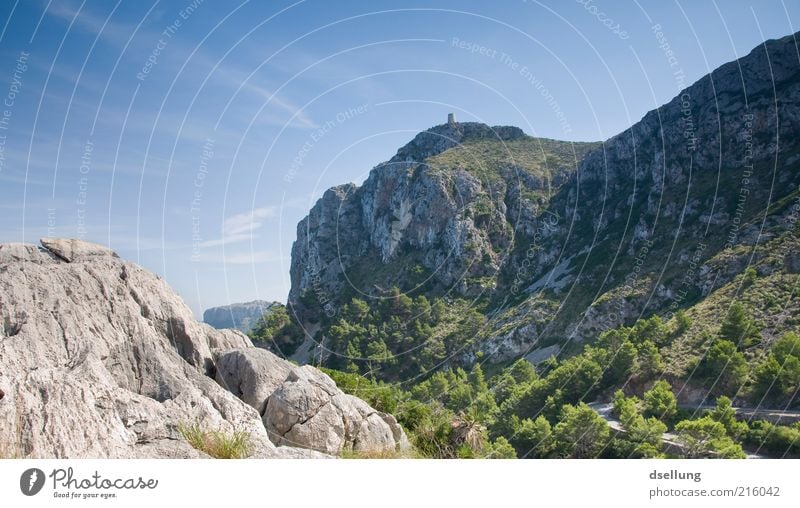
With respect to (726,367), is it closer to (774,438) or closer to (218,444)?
(774,438)

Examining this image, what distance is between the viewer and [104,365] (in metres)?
12.0

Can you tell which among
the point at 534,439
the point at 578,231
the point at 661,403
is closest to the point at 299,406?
the point at 534,439

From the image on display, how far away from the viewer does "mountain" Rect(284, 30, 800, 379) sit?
78.2 m

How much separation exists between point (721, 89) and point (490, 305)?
70940 mm

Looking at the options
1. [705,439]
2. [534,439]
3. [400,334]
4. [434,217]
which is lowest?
[534,439]

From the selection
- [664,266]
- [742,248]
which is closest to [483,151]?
[664,266]

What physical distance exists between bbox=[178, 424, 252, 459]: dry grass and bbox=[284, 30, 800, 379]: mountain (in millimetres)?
58300

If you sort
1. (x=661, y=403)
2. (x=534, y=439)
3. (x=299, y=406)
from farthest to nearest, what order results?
(x=534, y=439)
(x=661, y=403)
(x=299, y=406)

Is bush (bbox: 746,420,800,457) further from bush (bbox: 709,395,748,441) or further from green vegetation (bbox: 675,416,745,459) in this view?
green vegetation (bbox: 675,416,745,459)

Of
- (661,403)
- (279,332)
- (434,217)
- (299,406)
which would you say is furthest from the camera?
(434,217)
